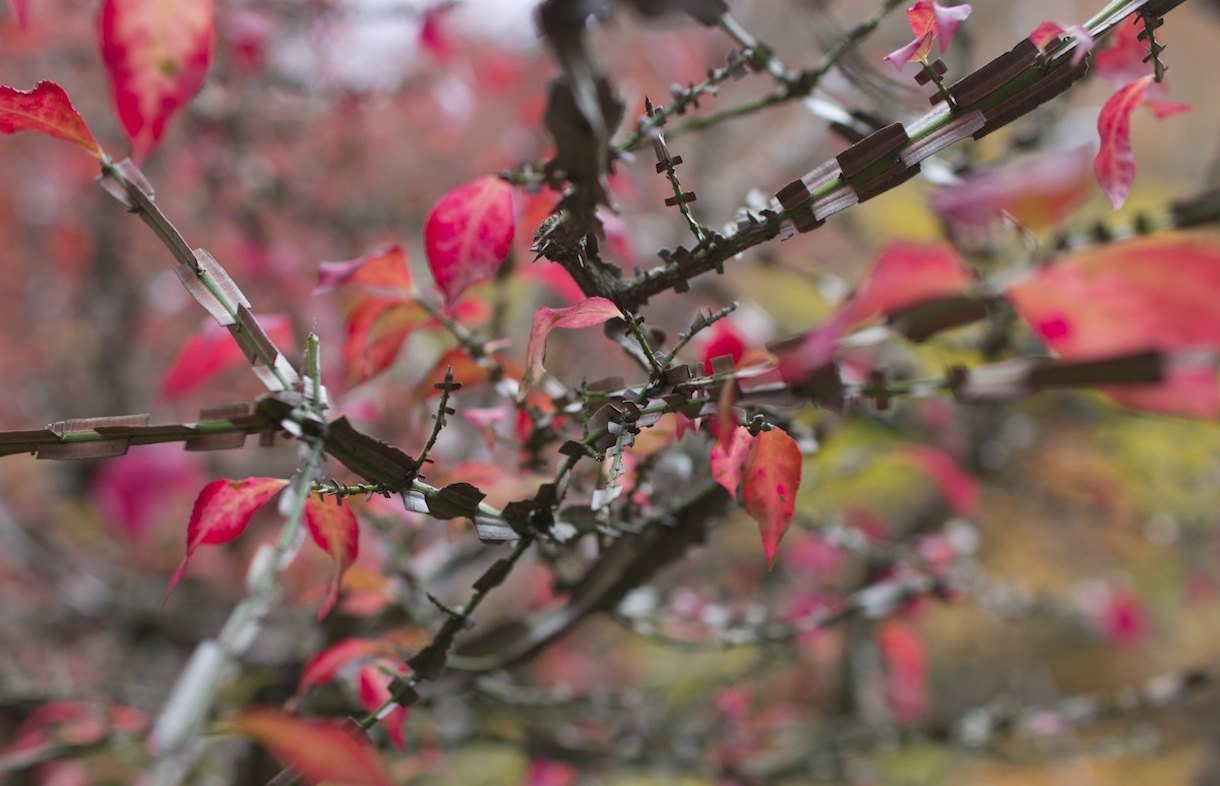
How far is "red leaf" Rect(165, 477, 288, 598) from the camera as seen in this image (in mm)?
501

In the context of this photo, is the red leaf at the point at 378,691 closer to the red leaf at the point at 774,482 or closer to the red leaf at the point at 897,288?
the red leaf at the point at 774,482

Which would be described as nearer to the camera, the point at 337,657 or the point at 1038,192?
the point at 1038,192

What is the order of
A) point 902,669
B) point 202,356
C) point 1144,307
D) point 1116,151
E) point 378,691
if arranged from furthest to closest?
point 902,669
point 202,356
point 378,691
point 1116,151
point 1144,307

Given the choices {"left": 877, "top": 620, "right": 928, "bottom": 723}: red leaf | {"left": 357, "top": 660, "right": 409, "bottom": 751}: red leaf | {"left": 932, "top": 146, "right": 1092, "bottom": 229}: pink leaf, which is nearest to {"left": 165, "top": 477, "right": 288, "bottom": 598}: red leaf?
{"left": 357, "top": 660, "right": 409, "bottom": 751}: red leaf

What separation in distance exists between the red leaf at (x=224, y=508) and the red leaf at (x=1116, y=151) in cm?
52

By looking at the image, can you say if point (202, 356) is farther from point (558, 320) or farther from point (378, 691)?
point (558, 320)

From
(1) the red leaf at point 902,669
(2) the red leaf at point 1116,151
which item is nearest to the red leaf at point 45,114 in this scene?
(2) the red leaf at point 1116,151

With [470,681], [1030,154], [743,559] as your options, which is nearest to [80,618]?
[470,681]

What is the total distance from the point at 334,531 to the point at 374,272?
0.22 m

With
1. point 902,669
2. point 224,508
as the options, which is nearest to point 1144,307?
point 224,508

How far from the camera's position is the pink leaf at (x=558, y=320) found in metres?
0.46

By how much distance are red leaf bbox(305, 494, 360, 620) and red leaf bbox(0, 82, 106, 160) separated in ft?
0.79

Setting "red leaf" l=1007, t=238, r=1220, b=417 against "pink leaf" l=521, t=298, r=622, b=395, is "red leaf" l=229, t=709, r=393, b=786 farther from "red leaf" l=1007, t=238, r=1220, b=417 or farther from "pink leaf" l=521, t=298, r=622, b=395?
"red leaf" l=1007, t=238, r=1220, b=417

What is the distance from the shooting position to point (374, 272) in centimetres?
64
